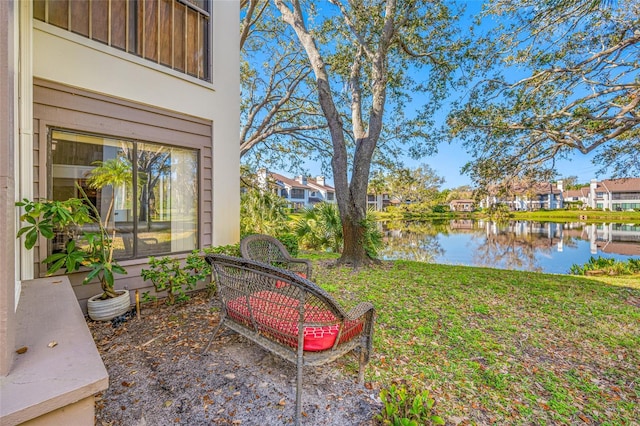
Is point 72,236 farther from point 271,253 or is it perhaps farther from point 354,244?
point 354,244

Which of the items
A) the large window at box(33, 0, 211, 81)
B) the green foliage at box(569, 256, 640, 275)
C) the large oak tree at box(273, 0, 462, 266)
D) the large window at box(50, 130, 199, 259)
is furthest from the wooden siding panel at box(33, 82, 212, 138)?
the green foliage at box(569, 256, 640, 275)

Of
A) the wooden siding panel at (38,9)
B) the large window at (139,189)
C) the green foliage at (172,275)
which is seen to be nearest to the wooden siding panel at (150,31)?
the wooden siding panel at (38,9)

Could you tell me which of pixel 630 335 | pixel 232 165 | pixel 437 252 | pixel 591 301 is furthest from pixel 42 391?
pixel 437 252

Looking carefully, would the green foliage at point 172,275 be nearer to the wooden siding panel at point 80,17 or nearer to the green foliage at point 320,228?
the wooden siding panel at point 80,17

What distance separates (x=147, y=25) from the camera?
4305mm

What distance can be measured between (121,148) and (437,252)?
1336 cm

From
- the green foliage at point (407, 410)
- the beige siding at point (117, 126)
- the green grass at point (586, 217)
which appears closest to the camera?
the green foliage at point (407, 410)

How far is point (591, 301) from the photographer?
4.62m

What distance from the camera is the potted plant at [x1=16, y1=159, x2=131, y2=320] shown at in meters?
2.81

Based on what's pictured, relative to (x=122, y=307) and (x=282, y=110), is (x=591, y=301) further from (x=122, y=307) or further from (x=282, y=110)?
(x=282, y=110)

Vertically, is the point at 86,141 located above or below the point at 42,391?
above

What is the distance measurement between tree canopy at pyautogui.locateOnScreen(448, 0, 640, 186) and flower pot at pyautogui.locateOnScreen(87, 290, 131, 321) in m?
8.53

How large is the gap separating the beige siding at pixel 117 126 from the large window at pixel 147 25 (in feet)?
2.77

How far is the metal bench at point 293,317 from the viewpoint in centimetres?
Answer: 194
